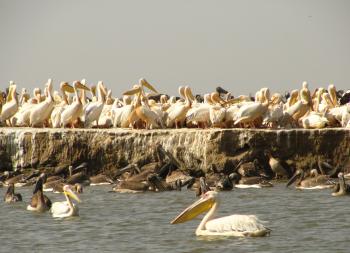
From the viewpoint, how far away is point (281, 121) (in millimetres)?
26391

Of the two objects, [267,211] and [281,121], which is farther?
[281,121]

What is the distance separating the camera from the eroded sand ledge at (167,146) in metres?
24.5

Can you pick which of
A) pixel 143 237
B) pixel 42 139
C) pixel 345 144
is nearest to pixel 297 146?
pixel 345 144

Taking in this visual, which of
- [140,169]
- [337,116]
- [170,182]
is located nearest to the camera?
[170,182]

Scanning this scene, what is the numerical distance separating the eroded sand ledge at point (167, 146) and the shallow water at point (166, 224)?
75.6 inches

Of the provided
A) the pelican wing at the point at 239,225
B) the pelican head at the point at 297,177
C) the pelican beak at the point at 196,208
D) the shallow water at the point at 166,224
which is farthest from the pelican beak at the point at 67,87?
the pelican wing at the point at 239,225

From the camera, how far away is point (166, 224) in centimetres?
1791

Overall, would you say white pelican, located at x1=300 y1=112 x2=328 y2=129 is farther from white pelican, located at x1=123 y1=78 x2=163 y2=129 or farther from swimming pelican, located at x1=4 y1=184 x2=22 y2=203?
swimming pelican, located at x1=4 y1=184 x2=22 y2=203

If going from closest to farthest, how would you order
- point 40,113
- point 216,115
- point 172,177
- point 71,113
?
point 172,177
point 216,115
point 71,113
point 40,113

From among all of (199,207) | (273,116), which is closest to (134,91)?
(273,116)

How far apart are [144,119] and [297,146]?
3.59 meters

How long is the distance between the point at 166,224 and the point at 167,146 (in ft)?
24.0

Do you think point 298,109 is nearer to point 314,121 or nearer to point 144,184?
point 314,121

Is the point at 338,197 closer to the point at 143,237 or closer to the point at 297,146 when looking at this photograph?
the point at 297,146
